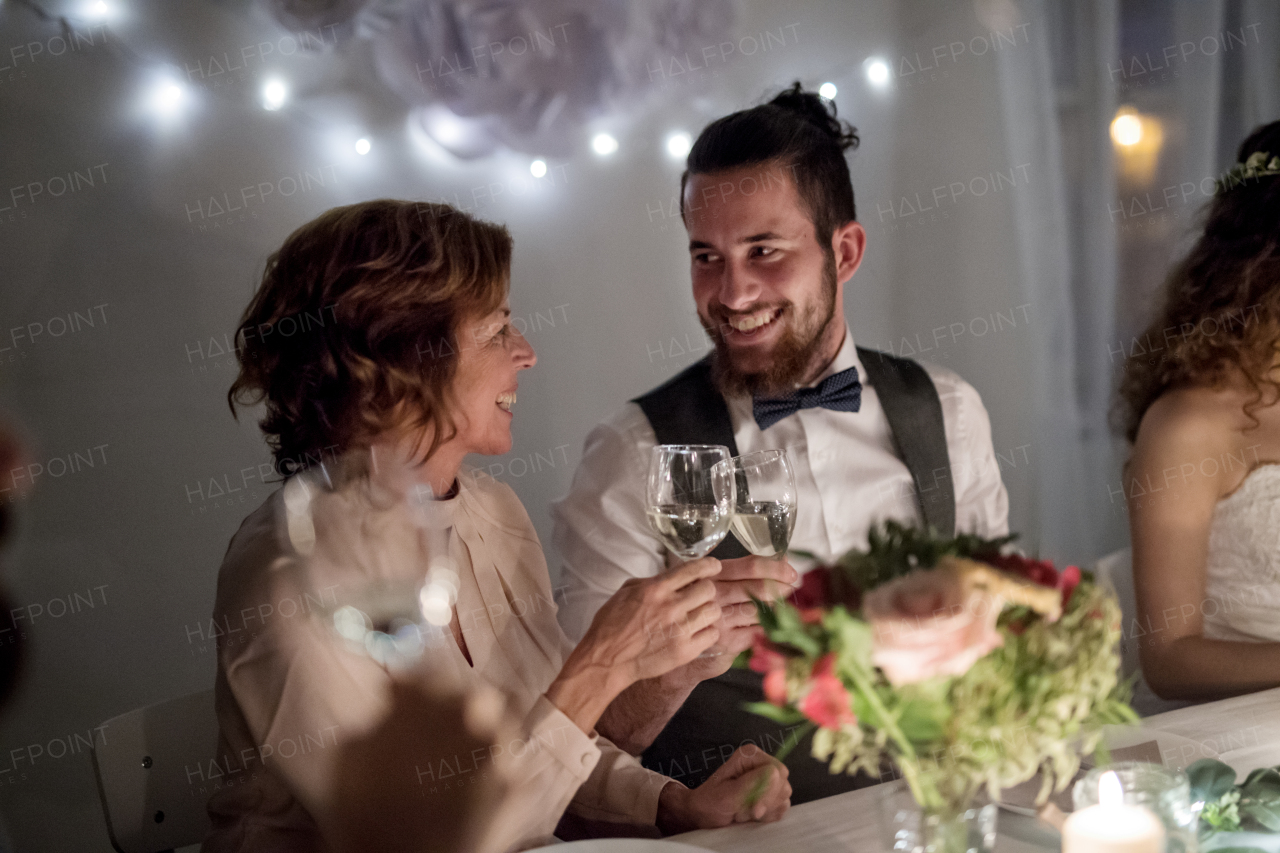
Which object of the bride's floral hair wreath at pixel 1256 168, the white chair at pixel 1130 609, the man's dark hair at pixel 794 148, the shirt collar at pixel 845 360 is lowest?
the white chair at pixel 1130 609

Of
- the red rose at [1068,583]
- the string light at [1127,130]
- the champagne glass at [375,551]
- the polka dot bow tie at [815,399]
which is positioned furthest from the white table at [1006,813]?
the string light at [1127,130]

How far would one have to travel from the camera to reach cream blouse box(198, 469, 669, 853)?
3.93ft

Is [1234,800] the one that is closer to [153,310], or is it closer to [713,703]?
[713,703]

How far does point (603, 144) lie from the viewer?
1.77 m

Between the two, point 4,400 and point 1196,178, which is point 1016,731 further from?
point 1196,178

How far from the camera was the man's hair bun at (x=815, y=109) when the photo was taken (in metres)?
1.80

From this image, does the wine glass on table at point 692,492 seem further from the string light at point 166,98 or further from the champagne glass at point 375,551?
the string light at point 166,98

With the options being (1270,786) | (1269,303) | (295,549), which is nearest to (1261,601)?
(1269,303)

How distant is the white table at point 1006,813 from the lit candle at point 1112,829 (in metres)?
0.24

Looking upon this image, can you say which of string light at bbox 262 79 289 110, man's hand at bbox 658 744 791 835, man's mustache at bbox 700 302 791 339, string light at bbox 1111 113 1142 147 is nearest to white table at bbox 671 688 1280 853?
man's hand at bbox 658 744 791 835

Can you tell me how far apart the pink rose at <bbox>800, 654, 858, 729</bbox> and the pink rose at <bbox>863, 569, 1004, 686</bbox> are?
44mm

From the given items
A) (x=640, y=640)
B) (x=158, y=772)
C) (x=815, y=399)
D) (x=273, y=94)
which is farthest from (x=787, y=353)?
(x=158, y=772)

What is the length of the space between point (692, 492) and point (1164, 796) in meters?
0.57

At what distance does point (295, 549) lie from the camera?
1.29 m
